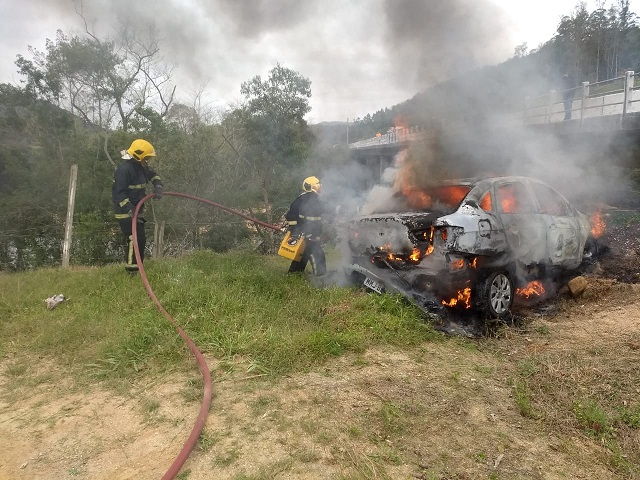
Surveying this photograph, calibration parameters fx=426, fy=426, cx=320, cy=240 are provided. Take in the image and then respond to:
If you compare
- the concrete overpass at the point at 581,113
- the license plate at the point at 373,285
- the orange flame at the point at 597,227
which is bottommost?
the license plate at the point at 373,285

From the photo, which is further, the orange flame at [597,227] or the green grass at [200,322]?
the orange flame at [597,227]

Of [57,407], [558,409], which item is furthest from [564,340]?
[57,407]

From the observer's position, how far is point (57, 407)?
128 inches

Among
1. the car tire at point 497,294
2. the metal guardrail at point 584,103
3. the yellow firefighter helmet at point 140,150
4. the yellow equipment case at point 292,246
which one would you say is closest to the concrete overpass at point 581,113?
the metal guardrail at point 584,103

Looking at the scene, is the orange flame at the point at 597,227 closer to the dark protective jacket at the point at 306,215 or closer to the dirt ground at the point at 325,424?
the dirt ground at the point at 325,424

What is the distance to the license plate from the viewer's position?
16.7 ft

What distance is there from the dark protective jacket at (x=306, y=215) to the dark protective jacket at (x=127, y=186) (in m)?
2.29

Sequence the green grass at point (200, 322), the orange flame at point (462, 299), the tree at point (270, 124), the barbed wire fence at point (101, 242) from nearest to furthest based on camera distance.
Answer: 1. the green grass at point (200, 322)
2. the orange flame at point (462, 299)
3. the barbed wire fence at point (101, 242)
4. the tree at point (270, 124)

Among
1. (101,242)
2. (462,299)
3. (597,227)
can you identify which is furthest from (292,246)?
(101,242)

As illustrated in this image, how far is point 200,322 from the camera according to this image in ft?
14.4

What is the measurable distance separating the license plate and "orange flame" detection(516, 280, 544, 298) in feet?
6.44

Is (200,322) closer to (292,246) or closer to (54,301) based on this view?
(292,246)

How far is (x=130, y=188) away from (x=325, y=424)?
487 cm

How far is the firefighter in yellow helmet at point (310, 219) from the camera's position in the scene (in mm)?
6336
